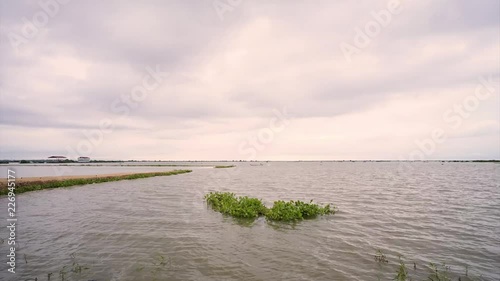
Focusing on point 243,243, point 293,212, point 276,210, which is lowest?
point 243,243

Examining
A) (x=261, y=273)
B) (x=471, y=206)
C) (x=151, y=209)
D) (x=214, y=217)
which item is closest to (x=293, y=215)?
(x=214, y=217)

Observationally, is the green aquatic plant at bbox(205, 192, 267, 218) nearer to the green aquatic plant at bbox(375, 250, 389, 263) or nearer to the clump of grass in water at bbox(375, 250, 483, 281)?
the green aquatic plant at bbox(375, 250, 389, 263)

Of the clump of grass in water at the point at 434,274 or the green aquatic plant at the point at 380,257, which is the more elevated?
the green aquatic plant at the point at 380,257

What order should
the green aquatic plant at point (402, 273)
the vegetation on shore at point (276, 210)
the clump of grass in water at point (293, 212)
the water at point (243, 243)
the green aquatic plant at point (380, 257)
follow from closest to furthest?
1. the green aquatic plant at point (402, 273)
2. the water at point (243, 243)
3. the green aquatic plant at point (380, 257)
4. the clump of grass in water at point (293, 212)
5. the vegetation on shore at point (276, 210)

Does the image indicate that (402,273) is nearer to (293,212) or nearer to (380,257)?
(380,257)

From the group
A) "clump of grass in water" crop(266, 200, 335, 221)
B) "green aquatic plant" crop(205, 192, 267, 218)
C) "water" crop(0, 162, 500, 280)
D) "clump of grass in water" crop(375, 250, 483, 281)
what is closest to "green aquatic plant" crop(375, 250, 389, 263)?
"water" crop(0, 162, 500, 280)

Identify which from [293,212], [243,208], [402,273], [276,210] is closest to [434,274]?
[402,273]

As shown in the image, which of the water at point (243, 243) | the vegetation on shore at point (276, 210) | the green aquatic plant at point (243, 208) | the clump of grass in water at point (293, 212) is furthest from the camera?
the green aquatic plant at point (243, 208)

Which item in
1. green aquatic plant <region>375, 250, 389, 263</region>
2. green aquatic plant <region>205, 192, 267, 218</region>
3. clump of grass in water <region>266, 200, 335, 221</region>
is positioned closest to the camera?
green aquatic plant <region>375, 250, 389, 263</region>

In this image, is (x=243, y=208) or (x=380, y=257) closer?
(x=380, y=257)

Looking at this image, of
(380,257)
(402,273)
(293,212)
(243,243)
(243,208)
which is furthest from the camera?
(243,208)

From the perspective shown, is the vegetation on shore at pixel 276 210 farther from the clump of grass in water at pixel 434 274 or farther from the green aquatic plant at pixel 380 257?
the clump of grass in water at pixel 434 274

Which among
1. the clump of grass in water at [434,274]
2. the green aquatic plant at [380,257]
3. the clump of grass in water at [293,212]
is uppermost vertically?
the clump of grass in water at [293,212]

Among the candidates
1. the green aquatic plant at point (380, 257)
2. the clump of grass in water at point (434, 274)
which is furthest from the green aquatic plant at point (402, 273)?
the green aquatic plant at point (380, 257)
